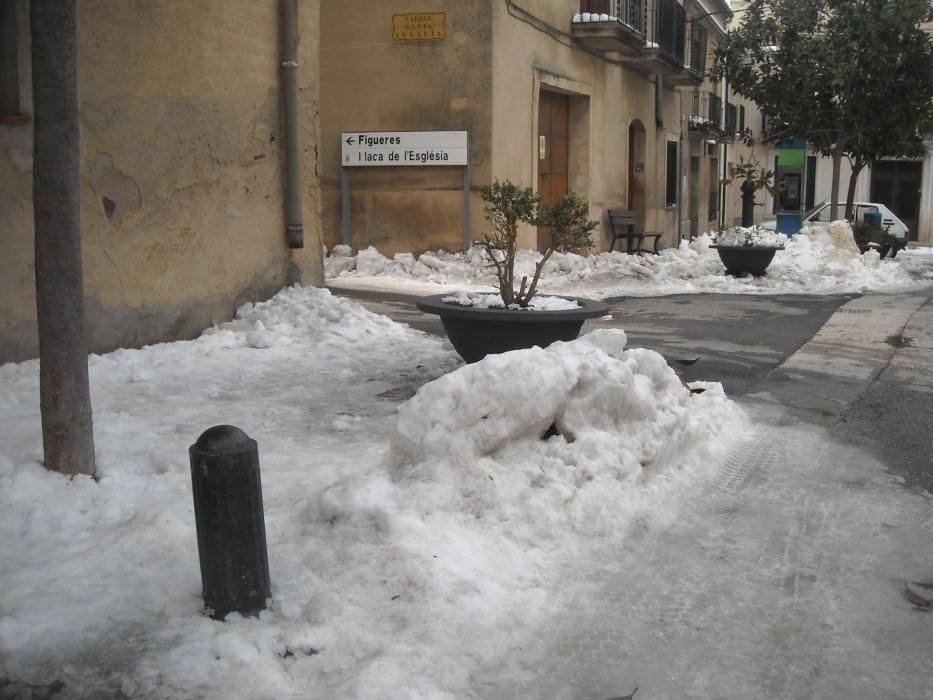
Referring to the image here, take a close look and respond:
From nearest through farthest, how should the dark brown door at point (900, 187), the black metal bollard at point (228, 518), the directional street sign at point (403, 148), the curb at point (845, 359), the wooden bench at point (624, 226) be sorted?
1. the black metal bollard at point (228, 518)
2. the curb at point (845, 359)
3. the directional street sign at point (403, 148)
4. the wooden bench at point (624, 226)
5. the dark brown door at point (900, 187)

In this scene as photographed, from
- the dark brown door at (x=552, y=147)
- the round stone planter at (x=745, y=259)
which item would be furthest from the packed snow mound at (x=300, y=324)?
the dark brown door at (x=552, y=147)

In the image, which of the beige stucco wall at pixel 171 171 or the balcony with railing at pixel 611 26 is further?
the balcony with railing at pixel 611 26

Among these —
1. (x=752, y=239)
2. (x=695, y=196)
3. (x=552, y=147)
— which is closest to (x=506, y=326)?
(x=752, y=239)

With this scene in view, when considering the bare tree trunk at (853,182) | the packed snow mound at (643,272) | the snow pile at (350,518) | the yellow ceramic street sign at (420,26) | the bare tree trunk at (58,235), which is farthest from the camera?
the bare tree trunk at (853,182)

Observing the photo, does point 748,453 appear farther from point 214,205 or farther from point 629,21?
point 629,21

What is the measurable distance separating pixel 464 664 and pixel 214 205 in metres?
5.44

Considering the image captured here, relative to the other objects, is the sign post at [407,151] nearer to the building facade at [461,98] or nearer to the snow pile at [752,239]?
the building facade at [461,98]

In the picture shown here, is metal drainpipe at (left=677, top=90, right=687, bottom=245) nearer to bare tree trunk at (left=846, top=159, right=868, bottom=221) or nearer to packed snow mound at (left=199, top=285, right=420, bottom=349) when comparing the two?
bare tree trunk at (left=846, top=159, right=868, bottom=221)

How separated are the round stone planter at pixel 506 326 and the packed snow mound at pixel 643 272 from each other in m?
5.85

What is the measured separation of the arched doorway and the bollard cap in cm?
1844

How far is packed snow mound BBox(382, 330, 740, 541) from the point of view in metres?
3.83

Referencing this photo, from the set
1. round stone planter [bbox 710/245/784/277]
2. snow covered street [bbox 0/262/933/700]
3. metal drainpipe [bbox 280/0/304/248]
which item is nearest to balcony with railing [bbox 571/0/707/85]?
round stone planter [bbox 710/245/784/277]

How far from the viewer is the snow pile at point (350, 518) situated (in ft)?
9.21

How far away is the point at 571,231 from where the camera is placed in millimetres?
6676
